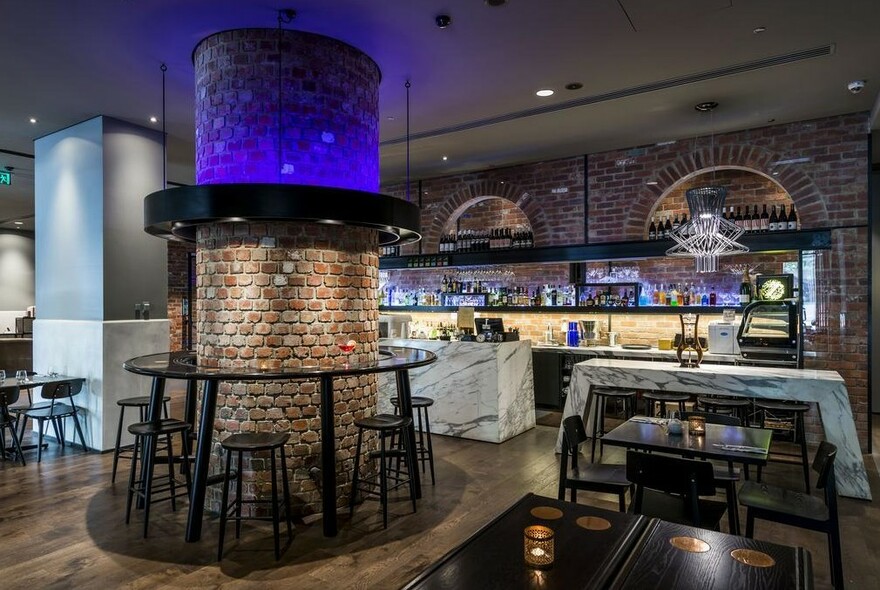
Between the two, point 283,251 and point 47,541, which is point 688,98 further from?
point 47,541

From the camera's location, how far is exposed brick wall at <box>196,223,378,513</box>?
4055mm

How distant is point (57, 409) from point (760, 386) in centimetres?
672

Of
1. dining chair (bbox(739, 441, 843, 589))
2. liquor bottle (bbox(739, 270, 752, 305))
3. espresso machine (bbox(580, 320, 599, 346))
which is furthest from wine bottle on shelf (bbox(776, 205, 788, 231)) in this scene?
dining chair (bbox(739, 441, 843, 589))

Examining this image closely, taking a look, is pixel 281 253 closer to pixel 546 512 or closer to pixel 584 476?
pixel 584 476

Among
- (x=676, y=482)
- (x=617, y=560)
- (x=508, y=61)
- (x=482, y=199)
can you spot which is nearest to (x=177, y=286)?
(x=482, y=199)

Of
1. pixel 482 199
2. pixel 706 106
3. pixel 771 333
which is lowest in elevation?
pixel 771 333

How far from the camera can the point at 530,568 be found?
183 cm

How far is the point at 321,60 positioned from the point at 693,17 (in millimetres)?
2632

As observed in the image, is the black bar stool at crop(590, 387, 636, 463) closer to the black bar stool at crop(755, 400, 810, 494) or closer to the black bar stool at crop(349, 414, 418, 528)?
the black bar stool at crop(755, 400, 810, 494)

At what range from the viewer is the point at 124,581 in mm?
3162

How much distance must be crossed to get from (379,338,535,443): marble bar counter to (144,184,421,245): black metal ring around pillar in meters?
2.54

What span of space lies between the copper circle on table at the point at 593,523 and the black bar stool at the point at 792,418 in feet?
6.27

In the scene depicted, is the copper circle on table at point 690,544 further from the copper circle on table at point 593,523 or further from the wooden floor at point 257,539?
the wooden floor at point 257,539

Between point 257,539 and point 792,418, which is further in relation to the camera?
point 792,418
